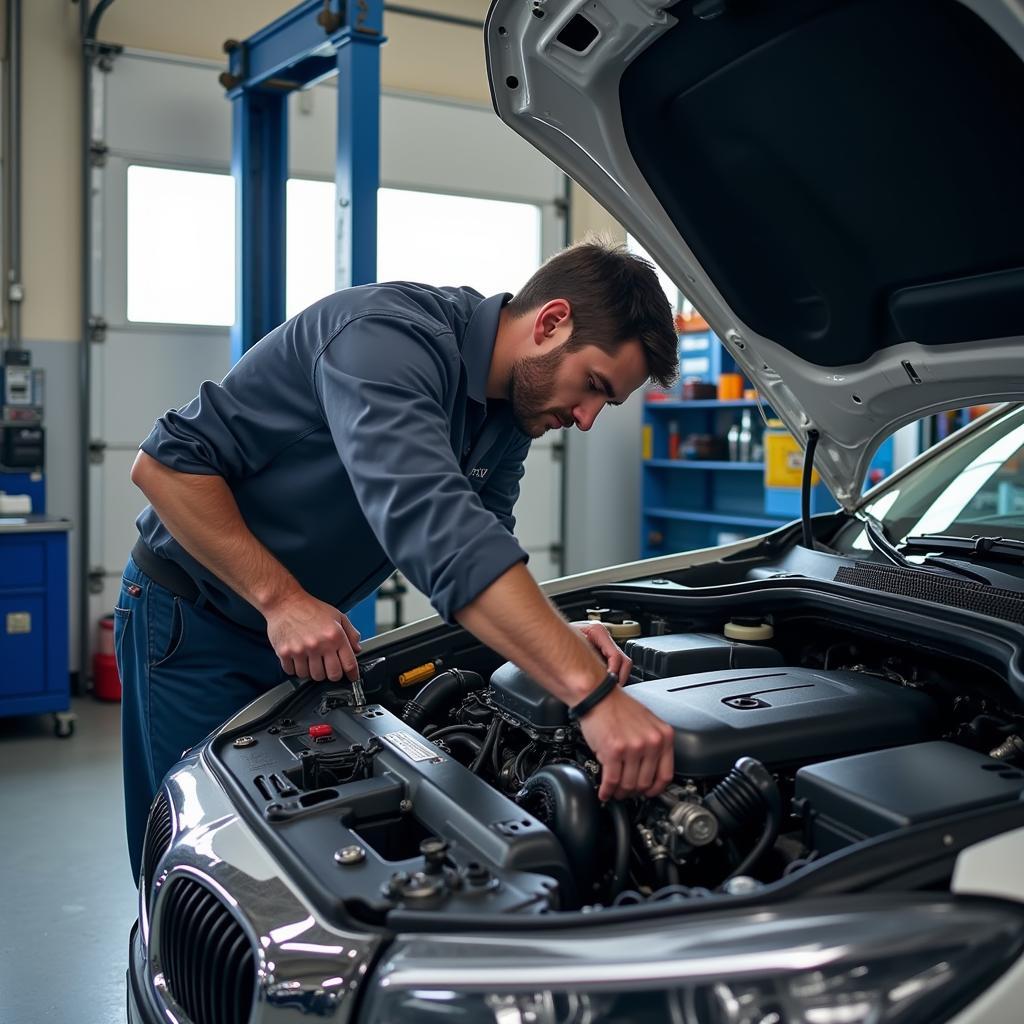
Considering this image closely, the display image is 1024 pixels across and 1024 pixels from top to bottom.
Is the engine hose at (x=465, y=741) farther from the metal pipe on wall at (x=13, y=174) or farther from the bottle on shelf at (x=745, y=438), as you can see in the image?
the bottle on shelf at (x=745, y=438)

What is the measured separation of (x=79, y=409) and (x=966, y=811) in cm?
495

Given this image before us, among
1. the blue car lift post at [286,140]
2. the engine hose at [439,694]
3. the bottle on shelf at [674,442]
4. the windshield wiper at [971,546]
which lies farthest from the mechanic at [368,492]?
the bottle on shelf at [674,442]

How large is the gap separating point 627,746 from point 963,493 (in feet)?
3.98

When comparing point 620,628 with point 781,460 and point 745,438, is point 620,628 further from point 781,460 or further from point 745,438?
point 745,438

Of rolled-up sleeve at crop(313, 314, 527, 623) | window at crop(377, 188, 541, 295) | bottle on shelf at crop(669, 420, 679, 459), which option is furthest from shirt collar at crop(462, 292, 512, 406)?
bottle on shelf at crop(669, 420, 679, 459)

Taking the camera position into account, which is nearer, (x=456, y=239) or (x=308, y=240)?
(x=308, y=240)

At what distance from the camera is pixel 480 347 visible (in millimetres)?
1751

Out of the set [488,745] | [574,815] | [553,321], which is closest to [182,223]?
[553,321]

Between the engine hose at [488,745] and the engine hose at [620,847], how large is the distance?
0.31 meters

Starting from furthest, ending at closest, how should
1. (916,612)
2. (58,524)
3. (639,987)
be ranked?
(58,524)
(916,612)
(639,987)

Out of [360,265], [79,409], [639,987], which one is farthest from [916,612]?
[79,409]

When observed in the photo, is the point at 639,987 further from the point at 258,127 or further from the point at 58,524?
the point at 258,127

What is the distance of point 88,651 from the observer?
207 inches

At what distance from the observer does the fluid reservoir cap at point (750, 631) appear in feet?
6.07
